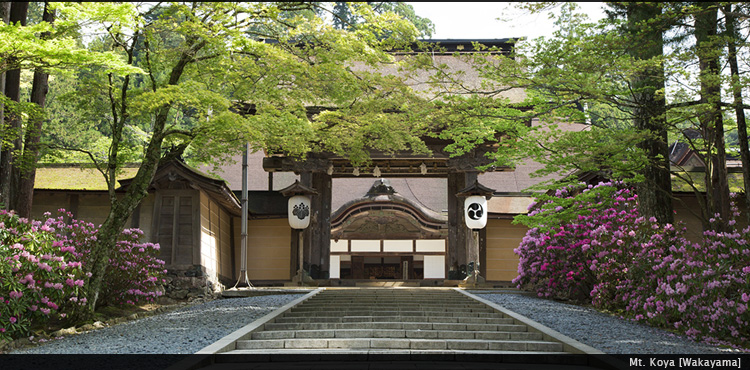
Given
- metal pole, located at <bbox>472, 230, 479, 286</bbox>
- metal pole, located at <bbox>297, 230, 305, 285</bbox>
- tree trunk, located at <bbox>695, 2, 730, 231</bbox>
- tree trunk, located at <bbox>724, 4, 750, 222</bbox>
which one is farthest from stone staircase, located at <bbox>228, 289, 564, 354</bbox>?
tree trunk, located at <bbox>724, 4, 750, 222</bbox>

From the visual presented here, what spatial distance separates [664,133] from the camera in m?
11.0

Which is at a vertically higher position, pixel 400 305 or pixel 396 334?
pixel 400 305

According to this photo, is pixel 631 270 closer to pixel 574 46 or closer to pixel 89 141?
pixel 574 46

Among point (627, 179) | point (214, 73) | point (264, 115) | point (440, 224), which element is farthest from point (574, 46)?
point (440, 224)

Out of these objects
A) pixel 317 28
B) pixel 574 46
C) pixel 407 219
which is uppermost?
pixel 317 28

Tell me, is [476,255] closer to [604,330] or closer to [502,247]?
[502,247]

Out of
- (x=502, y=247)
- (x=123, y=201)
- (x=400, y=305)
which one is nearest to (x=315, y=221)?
(x=400, y=305)

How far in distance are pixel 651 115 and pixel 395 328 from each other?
5.11 m

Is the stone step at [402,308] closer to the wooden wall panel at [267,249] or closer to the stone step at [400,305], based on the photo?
the stone step at [400,305]

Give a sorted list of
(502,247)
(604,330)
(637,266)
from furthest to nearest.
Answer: (502,247) → (637,266) → (604,330)

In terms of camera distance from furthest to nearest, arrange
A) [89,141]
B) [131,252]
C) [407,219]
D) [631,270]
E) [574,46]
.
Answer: [89,141] → [407,219] → [131,252] → [631,270] → [574,46]

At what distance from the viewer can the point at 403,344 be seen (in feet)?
25.0

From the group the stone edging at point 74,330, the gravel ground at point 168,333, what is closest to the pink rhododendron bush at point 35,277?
the stone edging at point 74,330

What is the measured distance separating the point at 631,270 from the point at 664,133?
8.27ft
